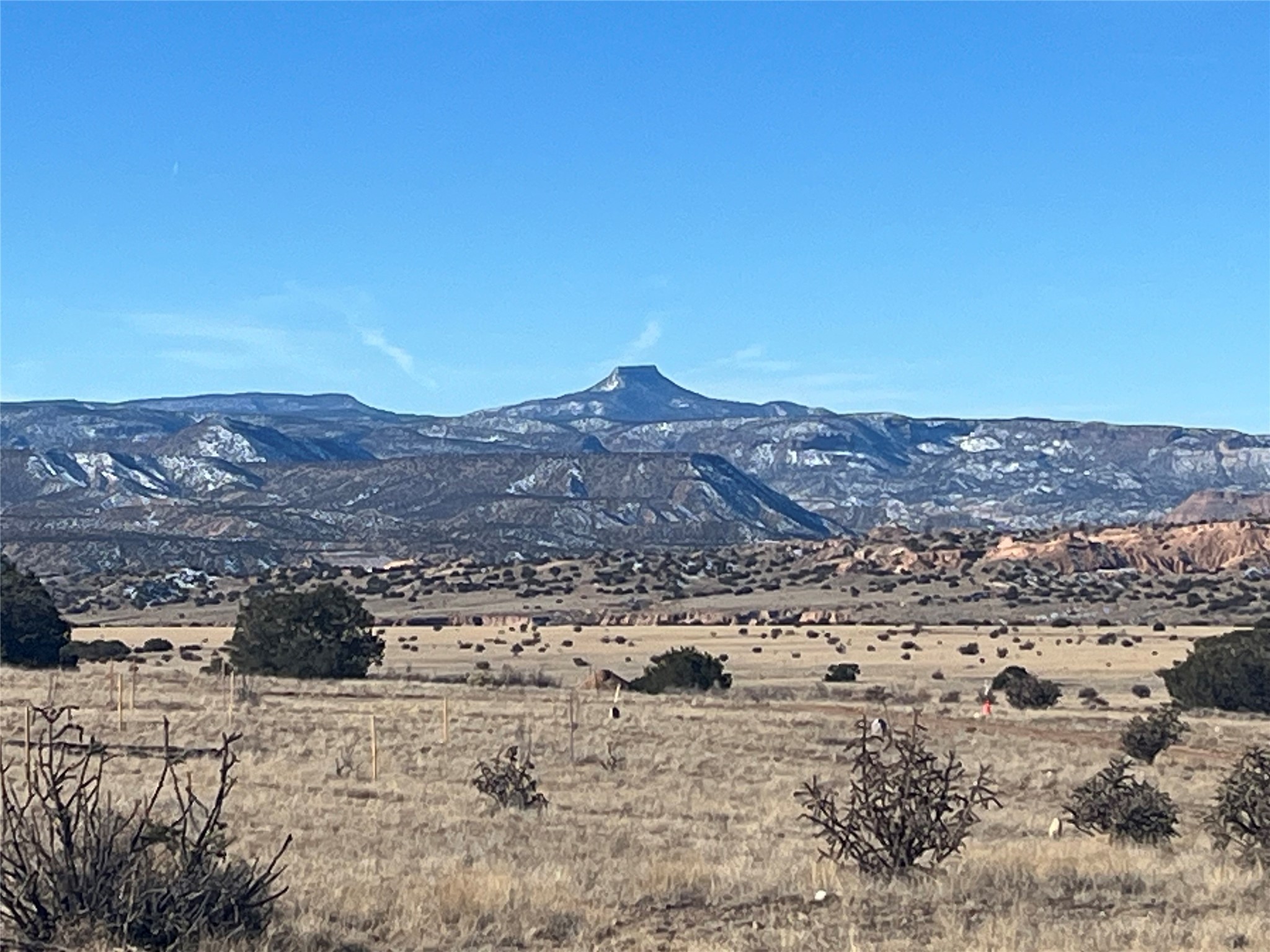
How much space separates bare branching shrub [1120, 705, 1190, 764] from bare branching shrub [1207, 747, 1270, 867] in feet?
46.1

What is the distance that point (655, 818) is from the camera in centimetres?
2409

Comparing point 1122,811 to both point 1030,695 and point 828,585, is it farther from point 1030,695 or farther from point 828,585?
point 828,585

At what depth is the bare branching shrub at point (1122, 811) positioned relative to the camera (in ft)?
65.7

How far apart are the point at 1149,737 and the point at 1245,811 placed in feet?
50.3

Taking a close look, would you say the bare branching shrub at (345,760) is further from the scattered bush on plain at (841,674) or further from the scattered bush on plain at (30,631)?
the scattered bush on plain at (841,674)

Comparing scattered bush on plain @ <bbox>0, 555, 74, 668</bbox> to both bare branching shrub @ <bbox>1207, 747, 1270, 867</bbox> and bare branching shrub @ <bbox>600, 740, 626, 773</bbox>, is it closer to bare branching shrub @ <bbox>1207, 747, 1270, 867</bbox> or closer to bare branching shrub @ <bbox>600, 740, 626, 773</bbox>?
bare branching shrub @ <bbox>600, 740, 626, 773</bbox>

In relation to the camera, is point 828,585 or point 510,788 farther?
point 828,585

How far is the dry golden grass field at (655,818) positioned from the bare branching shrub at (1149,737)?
13.2 inches

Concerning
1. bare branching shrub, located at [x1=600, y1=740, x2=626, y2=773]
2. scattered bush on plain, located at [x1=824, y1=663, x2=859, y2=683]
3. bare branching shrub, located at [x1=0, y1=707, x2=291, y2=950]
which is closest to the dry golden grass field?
bare branching shrub, located at [x1=600, y1=740, x2=626, y2=773]

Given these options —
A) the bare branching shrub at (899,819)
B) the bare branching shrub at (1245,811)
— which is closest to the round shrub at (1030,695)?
the bare branching shrub at (1245,811)

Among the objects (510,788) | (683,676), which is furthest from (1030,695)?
(510,788)

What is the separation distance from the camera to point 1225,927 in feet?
41.4

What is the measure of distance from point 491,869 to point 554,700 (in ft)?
84.2

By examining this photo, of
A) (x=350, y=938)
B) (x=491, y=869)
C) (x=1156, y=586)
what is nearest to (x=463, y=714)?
(x=491, y=869)
